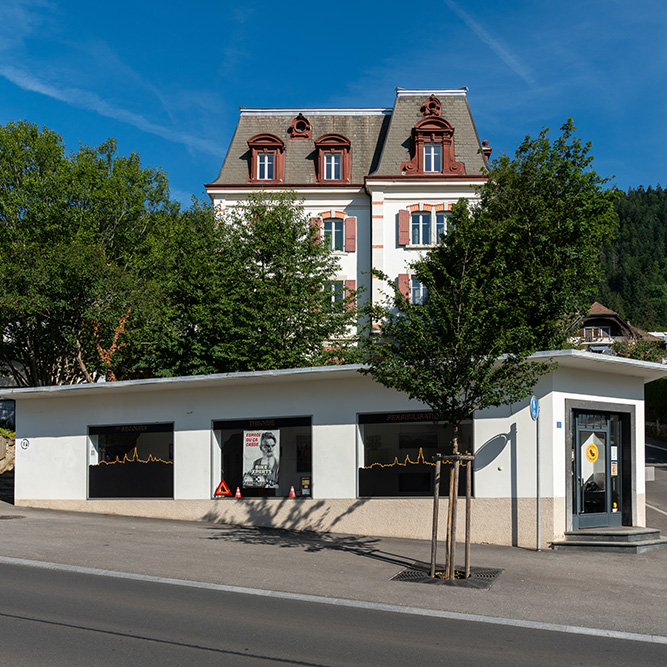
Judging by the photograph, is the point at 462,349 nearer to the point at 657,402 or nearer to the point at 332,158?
the point at 332,158

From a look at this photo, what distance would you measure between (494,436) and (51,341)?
2062cm

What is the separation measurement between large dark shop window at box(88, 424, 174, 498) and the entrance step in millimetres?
8844

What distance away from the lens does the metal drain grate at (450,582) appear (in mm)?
10930

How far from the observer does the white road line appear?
843 centimetres

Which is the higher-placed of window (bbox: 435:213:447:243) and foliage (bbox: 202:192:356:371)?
window (bbox: 435:213:447:243)

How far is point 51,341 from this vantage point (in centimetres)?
3002

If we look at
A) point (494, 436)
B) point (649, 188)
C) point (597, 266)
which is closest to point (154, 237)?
point (597, 266)

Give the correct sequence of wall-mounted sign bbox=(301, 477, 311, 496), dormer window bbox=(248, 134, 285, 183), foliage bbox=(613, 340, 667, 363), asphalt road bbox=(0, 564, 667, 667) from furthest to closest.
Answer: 1. foliage bbox=(613, 340, 667, 363)
2. dormer window bbox=(248, 134, 285, 183)
3. wall-mounted sign bbox=(301, 477, 311, 496)
4. asphalt road bbox=(0, 564, 667, 667)

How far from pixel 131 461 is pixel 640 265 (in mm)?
133218

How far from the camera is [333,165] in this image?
37.1 m

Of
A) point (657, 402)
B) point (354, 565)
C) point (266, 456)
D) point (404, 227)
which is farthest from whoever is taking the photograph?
point (657, 402)

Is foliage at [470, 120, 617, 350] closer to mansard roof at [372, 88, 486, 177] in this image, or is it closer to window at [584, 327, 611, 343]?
mansard roof at [372, 88, 486, 177]

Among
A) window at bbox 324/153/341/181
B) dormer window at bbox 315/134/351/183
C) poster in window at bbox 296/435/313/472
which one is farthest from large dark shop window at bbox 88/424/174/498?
window at bbox 324/153/341/181

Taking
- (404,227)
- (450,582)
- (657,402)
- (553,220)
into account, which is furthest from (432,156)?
(450,582)
